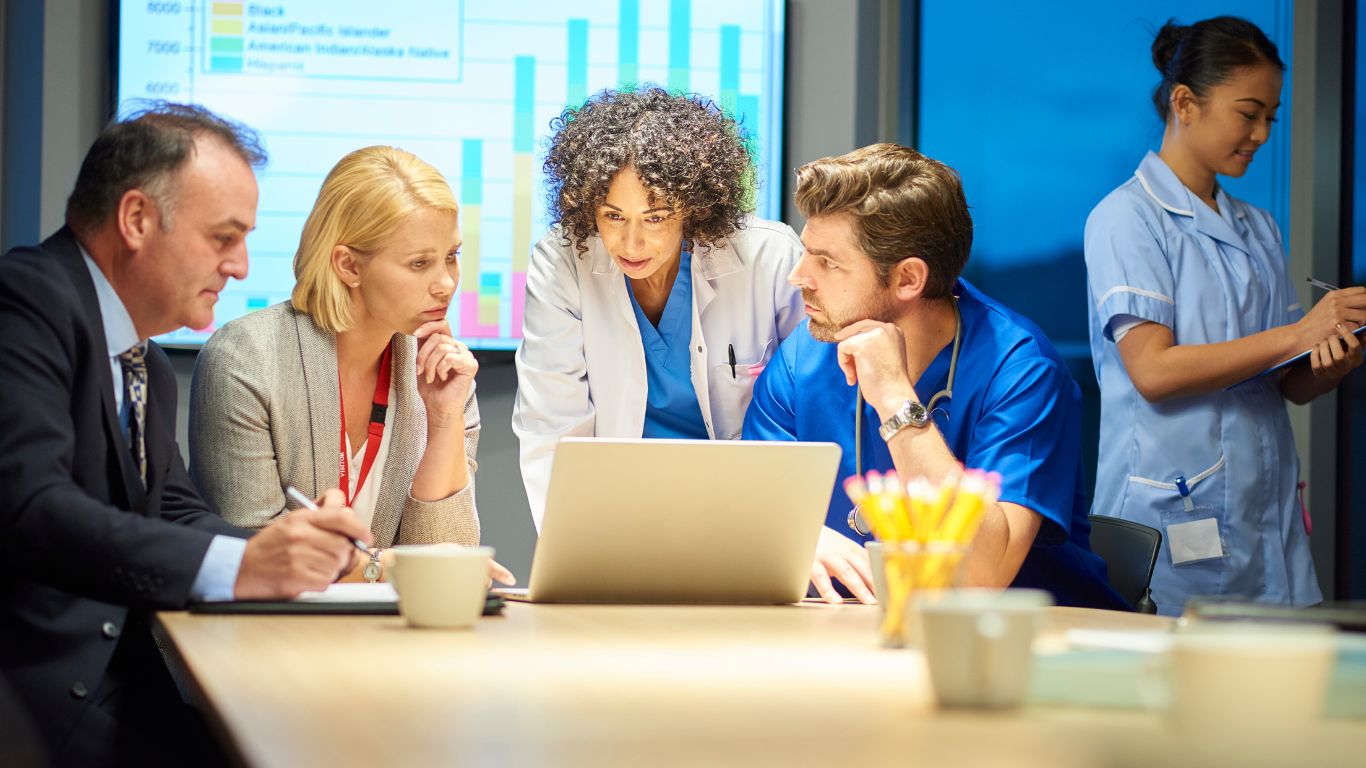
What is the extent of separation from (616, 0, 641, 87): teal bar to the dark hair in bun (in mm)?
1326

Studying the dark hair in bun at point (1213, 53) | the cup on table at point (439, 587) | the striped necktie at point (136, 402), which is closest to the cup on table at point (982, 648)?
the cup on table at point (439, 587)

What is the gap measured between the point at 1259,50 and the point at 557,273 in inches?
63.6

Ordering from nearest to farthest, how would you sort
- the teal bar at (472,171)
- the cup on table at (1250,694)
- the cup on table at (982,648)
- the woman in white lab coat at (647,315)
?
the cup on table at (1250,694), the cup on table at (982,648), the woman in white lab coat at (647,315), the teal bar at (472,171)

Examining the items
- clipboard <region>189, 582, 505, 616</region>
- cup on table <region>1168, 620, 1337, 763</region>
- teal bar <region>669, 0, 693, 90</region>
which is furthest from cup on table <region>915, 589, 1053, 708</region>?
teal bar <region>669, 0, 693, 90</region>

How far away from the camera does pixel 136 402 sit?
1.74 m

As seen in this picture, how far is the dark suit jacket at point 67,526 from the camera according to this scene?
145cm

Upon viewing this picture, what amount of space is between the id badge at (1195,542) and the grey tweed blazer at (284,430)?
1530 millimetres

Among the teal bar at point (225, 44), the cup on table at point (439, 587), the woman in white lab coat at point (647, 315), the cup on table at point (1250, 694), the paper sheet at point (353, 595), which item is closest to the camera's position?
the cup on table at point (1250, 694)

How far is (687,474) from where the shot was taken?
5.37ft

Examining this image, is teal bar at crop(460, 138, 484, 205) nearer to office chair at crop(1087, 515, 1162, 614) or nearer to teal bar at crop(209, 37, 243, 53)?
teal bar at crop(209, 37, 243, 53)

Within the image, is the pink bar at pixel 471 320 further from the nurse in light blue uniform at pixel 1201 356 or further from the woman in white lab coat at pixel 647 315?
the nurse in light blue uniform at pixel 1201 356

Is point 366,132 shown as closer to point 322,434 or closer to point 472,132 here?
point 472,132

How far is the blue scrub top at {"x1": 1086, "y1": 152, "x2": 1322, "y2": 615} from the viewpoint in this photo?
118 inches

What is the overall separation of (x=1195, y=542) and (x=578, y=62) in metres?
1.91
